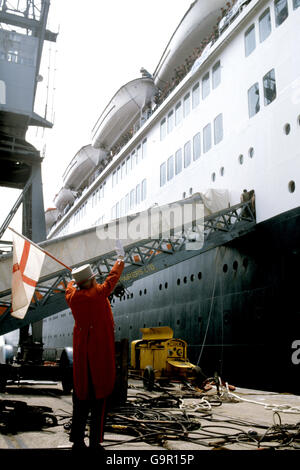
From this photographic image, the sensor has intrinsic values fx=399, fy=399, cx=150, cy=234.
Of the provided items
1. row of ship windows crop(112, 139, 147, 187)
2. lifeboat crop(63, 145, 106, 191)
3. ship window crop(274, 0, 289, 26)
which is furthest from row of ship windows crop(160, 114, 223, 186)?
lifeboat crop(63, 145, 106, 191)

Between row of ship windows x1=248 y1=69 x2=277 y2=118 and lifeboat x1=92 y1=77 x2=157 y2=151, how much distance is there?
10.2 m

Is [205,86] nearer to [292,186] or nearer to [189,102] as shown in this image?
[189,102]

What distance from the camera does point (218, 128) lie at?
12.1 metres

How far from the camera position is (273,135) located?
9.37 m

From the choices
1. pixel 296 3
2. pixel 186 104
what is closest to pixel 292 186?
pixel 296 3

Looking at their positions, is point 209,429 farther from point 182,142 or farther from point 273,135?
point 182,142

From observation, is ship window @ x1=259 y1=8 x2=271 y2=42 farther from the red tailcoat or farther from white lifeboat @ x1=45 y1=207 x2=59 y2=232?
white lifeboat @ x1=45 y1=207 x2=59 y2=232

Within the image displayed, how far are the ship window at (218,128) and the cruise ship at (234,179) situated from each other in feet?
→ 0.20

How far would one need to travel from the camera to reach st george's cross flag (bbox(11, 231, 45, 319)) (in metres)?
4.46

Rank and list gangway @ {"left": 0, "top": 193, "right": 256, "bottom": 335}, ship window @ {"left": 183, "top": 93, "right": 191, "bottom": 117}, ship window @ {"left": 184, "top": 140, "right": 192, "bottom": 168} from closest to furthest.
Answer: gangway @ {"left": 0, "top": 193, "right": 256, "bottom": 335} → ship window @ {"left": 184, "top": 140, "right": 192, "bottom": 168} → ship window @ {"left": 183, "top": 93, "right": 191, "bottom": 117}

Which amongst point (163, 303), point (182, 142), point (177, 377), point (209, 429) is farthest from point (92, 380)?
point (182, 142)

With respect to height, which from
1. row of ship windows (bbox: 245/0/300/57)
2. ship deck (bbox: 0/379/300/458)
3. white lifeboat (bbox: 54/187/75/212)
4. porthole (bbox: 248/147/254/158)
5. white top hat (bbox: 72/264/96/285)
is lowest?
ship deck (bbox: 0/379/300/458)

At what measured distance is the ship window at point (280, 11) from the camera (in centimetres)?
959
